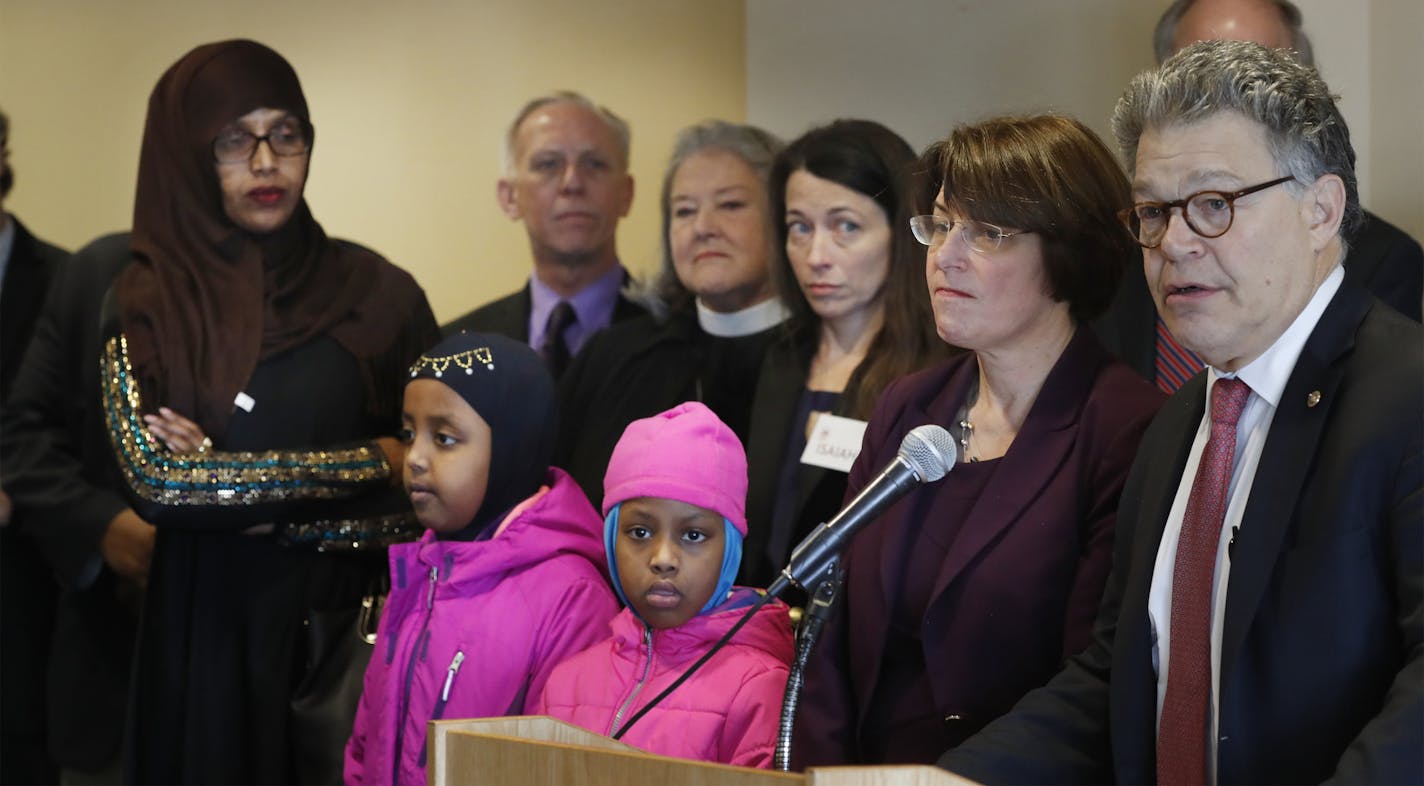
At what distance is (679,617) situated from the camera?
2.75m

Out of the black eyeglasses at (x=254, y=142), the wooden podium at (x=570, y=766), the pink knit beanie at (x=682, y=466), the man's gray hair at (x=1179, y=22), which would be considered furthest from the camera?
the black eyeglasses at (x=254, y=142)

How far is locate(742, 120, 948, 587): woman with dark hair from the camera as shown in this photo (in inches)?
126

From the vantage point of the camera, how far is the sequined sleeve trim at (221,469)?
344 centimetres

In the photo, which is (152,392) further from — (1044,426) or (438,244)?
(1044,426)

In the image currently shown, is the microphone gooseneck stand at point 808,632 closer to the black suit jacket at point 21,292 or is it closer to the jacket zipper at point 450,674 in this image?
the jacket zipper at point 450,674

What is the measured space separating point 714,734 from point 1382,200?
204cm

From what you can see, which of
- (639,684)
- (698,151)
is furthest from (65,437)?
(639,684)

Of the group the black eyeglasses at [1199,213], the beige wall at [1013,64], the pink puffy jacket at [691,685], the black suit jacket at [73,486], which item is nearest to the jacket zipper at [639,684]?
the pink puffy jacket at [691,685]

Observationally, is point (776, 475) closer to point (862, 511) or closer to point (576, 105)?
point (862, 511)

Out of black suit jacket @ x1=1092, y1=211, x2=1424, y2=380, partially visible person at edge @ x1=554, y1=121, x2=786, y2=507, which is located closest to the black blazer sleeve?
partially visible person at edge @ x1=554, y1=121, x2=786, y2=507

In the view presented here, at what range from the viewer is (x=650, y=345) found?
12.6 feet

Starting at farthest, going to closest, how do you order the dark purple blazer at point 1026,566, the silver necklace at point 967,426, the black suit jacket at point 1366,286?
the black suit jacket at point 1366,286, the silver necklace at point 967,426, the dark purple blazer at point 1026,566

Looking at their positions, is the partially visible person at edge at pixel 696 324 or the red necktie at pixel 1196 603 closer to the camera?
the red necktie at pixel 1196 603

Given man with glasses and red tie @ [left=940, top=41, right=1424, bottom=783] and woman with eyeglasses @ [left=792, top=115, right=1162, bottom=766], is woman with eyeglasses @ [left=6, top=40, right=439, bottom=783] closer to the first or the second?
woman with eyeglasses @ [left=792, top=115, right=1162, bottom=766]
